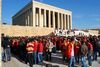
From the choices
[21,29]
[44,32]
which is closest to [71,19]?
[44,32]

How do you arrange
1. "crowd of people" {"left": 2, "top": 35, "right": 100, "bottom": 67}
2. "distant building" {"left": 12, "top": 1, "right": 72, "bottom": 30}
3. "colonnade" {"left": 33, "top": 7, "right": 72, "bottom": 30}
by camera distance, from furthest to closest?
"colonnade" {"left": 33, "top": 7, "right": 72, "bottom": 30}, "distant building" {"left": 12, "top": 1, "right": 72, "bottom": 30}, "crowd of people" {"left": 2, "top": 35, "right": 100, "bottom": 67}

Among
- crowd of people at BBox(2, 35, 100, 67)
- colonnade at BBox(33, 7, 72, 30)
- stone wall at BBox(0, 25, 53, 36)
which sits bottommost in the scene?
crowd of people at BBox(2, 35, 100, 67)

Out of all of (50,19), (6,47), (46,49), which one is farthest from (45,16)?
(6,47)

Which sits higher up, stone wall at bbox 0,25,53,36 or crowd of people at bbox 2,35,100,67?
stone wall at bbox 0,25,53,36

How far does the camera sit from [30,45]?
1342 cm

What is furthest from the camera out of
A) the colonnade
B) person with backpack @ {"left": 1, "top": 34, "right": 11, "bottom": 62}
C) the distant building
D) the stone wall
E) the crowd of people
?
the colonnade

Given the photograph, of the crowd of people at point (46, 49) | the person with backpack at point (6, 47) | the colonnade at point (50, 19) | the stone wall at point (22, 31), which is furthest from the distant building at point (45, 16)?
the person with backpack at point (6, 47)

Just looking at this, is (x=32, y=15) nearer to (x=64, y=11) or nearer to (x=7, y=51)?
(x=64, y=11)

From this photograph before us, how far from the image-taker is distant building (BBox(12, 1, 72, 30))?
69875 millimetres

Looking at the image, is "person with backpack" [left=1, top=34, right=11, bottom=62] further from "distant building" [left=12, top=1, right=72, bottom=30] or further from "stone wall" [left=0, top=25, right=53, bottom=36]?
"distant building" [left=12, top=1, right=72, bottom=30]

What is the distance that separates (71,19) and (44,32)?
3109cm

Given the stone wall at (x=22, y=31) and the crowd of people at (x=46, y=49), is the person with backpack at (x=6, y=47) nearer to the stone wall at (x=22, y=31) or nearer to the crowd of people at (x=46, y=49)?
the crowd of people at (x=46, y=49)

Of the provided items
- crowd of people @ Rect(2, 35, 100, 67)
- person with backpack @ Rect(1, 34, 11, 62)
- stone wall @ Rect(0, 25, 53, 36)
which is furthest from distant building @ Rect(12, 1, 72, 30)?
person with backpack @ Rect(1, 34, 11, 62)

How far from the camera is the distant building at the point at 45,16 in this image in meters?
69.9
